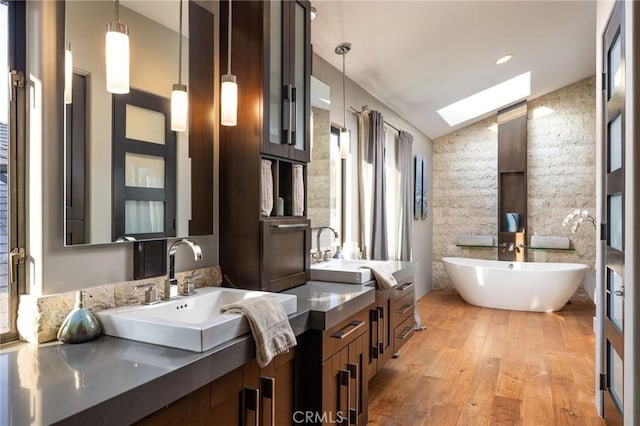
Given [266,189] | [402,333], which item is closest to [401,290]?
[402,333]

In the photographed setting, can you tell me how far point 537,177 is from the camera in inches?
247

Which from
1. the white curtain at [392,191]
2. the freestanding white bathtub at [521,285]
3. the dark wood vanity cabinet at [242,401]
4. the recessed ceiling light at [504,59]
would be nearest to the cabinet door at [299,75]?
the dark wood vanity cabinet at [242,401]

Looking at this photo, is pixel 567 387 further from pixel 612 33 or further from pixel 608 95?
pixel 612 33

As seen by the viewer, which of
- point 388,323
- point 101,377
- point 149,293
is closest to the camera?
point 101,377

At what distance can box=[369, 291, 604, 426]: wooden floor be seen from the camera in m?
2.61

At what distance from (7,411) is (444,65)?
409 cm

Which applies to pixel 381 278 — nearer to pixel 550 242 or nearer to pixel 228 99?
pixel 228 99

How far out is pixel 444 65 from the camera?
13.1 ft

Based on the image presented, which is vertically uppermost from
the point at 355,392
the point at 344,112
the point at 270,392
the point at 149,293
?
the point at 344,112

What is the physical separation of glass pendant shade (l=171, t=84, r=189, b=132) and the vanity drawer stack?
1.75 m

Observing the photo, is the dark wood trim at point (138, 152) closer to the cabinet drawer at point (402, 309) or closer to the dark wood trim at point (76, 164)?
the dark wood trim at point (76, 164)

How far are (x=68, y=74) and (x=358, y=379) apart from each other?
1936 millimetres

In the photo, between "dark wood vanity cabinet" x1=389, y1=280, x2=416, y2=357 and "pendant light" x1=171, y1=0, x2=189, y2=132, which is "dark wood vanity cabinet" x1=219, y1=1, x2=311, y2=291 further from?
"dark wood vanity cabinet" x1=389, y1=280, x2=416, y2=357

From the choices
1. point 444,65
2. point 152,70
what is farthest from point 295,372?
point 444,65
